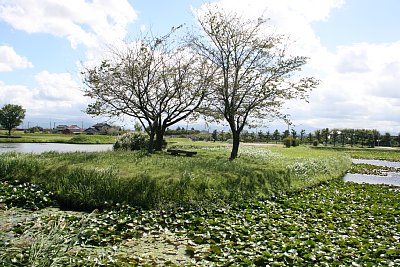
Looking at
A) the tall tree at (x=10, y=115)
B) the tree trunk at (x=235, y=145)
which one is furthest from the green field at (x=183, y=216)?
the tall tree at (x=10, y=115)

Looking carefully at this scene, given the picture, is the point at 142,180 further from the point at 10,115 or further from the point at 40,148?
the point at 10,115

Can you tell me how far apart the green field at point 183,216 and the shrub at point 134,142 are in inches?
416

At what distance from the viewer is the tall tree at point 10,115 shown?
55281 mm

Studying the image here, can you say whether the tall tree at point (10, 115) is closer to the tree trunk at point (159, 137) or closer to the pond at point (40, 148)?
the pond at point (40, 148)

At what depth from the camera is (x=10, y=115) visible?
55.4 m

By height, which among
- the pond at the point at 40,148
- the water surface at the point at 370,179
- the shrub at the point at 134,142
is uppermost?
the shrub at the point at 134,142

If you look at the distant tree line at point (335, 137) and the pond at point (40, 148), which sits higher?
the distant tree line at point (335, 137)

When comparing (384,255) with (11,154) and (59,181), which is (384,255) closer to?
(59,181)

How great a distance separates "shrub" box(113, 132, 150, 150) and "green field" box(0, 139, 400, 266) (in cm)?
1057

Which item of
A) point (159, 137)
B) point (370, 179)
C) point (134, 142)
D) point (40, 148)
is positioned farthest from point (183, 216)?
point (40, 148)

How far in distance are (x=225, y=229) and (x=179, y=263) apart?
7.33 ft

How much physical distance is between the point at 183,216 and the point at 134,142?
17045mm

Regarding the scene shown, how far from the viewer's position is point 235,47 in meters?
20.4

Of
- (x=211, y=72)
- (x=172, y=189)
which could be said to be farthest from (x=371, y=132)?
(x=172, y=189)
